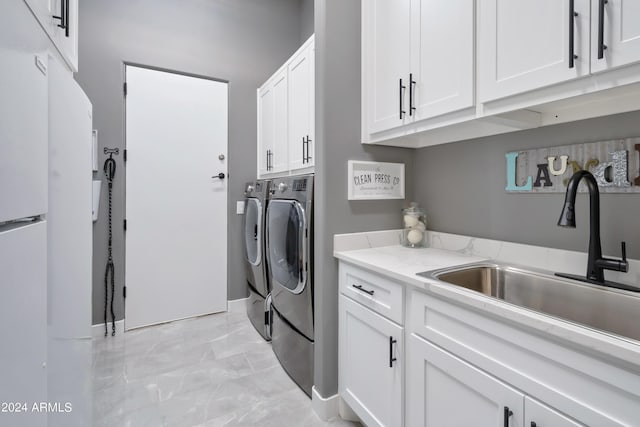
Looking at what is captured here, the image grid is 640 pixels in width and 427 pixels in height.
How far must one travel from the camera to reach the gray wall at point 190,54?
250 centimetres

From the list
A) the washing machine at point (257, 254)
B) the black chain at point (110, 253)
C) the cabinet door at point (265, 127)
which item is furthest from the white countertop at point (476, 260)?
the black chain at point (110, 253)

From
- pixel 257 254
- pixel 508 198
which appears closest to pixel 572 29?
pixel 508 198

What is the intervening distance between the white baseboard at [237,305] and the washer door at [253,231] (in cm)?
53

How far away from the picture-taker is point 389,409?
48.4 inches

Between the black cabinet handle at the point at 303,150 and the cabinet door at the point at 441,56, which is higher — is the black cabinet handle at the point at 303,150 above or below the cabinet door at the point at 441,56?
below

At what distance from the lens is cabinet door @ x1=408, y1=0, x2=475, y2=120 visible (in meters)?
1.14

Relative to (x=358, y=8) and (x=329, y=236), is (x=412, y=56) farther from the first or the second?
(x=329, y=236)

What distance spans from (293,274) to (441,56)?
4.54ft

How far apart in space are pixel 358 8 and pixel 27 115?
1.56 m

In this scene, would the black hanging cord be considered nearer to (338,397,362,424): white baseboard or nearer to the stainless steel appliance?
the stainless steel appliance

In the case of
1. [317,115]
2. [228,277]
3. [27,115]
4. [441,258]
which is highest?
[317,115]

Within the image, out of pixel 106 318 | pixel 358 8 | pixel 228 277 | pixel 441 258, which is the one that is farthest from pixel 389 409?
pixel 106 318

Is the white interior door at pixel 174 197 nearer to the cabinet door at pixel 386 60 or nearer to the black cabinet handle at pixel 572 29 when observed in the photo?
the cabinet door at pixel 386 60

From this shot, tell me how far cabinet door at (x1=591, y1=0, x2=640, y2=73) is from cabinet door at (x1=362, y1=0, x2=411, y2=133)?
2.23 feet
